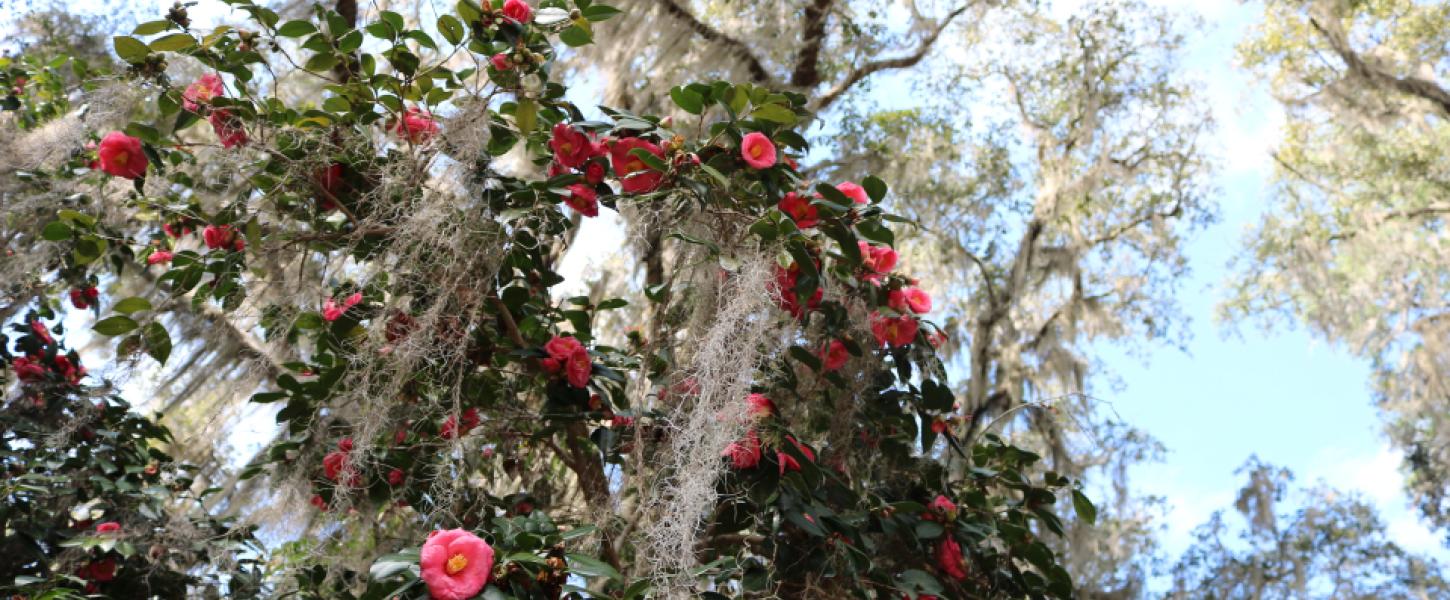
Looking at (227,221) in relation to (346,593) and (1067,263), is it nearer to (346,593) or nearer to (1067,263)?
(346,593)

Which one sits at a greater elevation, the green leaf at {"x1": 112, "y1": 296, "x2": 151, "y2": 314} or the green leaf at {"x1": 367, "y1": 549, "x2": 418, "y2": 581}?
the green leaf at {"x1": 112, "y1": 296, "x2": 151, "y2": 314}

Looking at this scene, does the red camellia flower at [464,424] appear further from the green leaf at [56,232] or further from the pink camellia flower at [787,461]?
the green leaf at [56,232]

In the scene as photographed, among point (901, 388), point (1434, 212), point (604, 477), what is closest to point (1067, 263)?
point (1434, 212)

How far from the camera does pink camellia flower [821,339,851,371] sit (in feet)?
5.45

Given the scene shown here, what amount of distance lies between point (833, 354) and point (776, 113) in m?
0.42

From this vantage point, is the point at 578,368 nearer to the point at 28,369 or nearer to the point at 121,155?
the point at 121,155

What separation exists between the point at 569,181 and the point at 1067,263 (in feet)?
11.9

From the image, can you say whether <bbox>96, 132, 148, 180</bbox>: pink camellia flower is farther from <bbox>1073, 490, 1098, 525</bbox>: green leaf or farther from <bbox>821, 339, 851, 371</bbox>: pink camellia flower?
<bbox>1073, 490, 1098, 525</bbox>: green leaf

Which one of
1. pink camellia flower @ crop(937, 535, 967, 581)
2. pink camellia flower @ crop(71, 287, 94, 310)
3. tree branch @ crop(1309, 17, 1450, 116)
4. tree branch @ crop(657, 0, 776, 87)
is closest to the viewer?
pink camellia flower @ crop(937, 535, 967, 581)

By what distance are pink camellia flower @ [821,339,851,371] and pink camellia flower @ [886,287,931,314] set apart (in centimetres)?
10

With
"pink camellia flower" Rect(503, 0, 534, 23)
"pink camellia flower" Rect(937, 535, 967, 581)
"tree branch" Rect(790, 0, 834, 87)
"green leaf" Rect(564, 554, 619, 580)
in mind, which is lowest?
"green leaf" Rect(564, 554, 619, 580)

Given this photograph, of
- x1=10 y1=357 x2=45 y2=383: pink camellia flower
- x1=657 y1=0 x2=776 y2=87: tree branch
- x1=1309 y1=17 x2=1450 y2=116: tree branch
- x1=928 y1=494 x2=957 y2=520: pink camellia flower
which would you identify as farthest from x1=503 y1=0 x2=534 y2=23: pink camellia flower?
x1=1309 y1=17 x2=1450 y2=116: tree branch

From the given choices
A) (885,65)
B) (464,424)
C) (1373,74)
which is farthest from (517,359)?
(1373,74)

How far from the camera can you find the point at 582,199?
1453 millimetres
